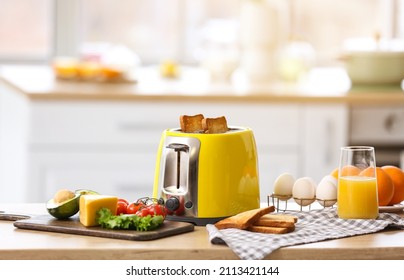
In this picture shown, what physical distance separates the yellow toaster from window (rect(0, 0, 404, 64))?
2.79m

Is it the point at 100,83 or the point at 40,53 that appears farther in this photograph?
the point at 40,53

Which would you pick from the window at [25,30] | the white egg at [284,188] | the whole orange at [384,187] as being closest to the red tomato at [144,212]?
the white egg at [284,188]

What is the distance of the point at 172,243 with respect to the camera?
1.57m

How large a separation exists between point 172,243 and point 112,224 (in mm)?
123

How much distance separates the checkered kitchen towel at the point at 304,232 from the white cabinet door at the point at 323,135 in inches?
66.9

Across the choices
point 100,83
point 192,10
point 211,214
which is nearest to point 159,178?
point 211,214

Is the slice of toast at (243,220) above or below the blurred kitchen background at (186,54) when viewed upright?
below

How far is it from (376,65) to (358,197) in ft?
6.48

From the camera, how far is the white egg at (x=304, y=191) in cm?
186

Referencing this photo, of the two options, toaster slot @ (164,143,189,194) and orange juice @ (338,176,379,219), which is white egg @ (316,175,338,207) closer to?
orange juice @ (338,176,379,219)

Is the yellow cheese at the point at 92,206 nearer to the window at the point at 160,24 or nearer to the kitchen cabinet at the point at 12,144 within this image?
the kitchen cabinet at the point at 12,144
